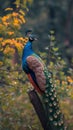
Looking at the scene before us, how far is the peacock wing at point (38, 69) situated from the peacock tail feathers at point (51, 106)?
71 mm

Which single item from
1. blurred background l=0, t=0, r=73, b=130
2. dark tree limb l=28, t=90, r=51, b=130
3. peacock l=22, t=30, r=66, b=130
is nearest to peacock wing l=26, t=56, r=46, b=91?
peacock l=22, t=30, r=66, b=130

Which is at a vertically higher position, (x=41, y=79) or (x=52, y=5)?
(x=41, y=79)

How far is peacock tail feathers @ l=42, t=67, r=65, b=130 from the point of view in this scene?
7676 mm

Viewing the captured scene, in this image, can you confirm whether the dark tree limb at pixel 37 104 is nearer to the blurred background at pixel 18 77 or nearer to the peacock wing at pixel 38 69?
the peacock wing at pixel 38 69

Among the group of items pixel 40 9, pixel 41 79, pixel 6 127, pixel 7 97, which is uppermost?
pixel 41 79

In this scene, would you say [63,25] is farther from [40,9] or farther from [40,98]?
[40,98]

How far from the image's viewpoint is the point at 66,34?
2430 cm

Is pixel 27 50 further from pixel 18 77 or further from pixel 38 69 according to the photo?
pixel 18 77

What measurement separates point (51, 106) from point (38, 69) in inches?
21.9

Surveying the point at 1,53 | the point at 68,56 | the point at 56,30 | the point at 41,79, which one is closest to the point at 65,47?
the point at 68,56

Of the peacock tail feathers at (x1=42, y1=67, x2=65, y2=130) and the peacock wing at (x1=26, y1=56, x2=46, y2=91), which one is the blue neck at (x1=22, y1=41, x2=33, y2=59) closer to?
the peacock wing at (x1=26, y1=56, x2=46, y2=91)

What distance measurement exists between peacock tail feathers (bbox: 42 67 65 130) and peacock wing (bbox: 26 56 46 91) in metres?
0.07

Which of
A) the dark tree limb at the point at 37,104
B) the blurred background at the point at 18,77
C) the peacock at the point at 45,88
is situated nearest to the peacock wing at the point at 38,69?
the peacock at the point at 45,88

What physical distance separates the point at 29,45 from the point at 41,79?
55 centimetres
